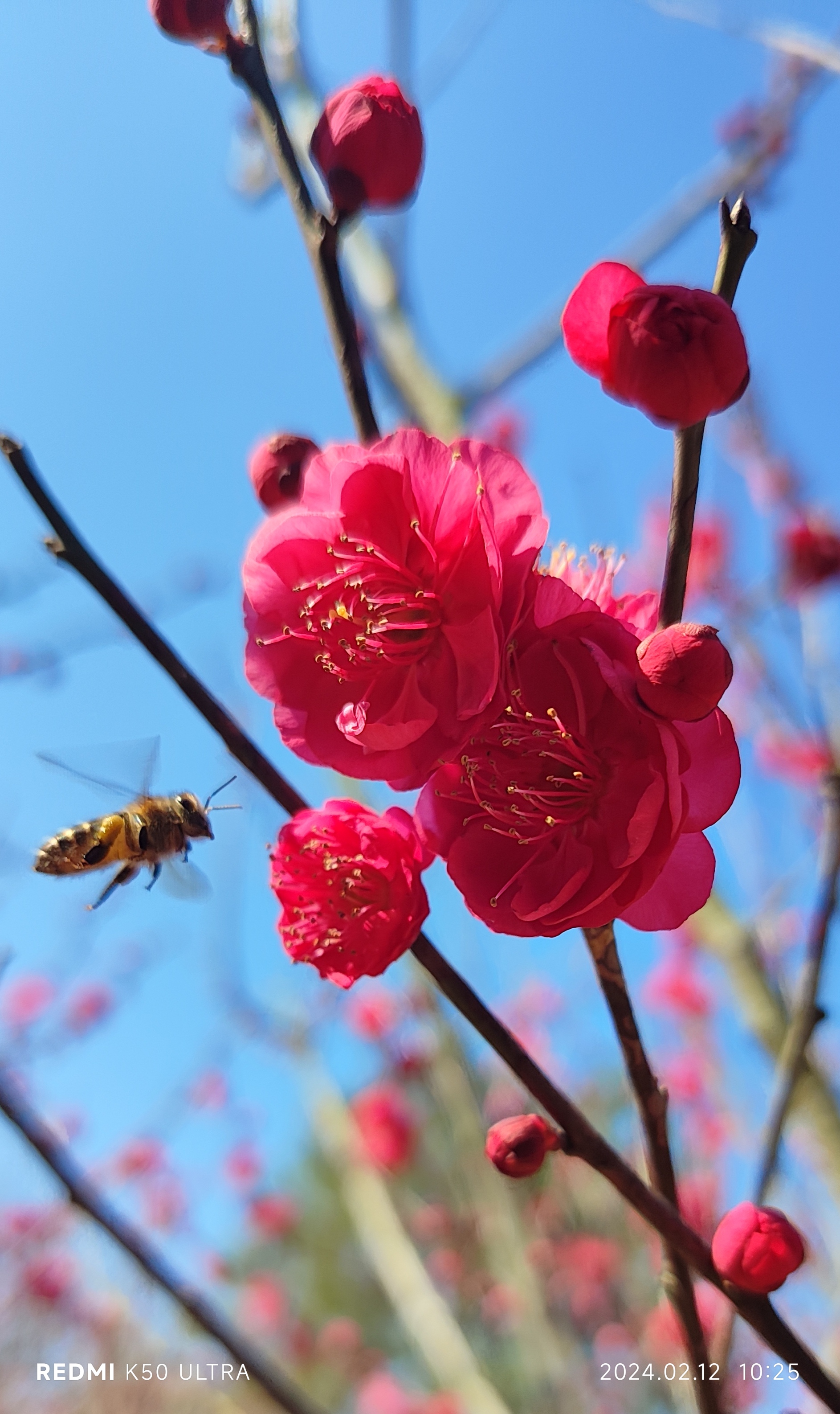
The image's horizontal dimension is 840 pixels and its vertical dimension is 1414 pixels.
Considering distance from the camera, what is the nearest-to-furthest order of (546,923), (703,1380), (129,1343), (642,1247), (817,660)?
1. (546,923)
2. (703,1380)
3. (817,660)
4. (642,1247)
5. (129,1343)

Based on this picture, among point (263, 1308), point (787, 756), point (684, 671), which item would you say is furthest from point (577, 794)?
point (263, 1308)

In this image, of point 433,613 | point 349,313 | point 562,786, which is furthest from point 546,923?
point 349,313

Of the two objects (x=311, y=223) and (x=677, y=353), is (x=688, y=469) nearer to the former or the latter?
(x=677, y=353)

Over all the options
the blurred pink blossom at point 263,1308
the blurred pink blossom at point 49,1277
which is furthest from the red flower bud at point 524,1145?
the blurred pink blossom at point 263,1308

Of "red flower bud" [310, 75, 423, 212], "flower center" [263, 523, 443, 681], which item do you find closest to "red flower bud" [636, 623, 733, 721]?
"flower center" [263, 523, 443, 681]

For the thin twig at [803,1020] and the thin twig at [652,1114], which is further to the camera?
the thin twig at [803,1020]

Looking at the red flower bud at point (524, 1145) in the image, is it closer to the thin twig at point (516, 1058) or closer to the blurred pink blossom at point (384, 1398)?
the thin twig at point (516, 1058)

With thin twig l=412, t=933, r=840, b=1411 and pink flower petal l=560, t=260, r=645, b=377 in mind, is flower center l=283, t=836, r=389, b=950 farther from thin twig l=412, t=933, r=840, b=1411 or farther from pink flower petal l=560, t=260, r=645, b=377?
pink flower petal l=560, t=260, r=645, b=377

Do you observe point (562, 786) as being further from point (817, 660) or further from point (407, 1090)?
point (407, 1090)
